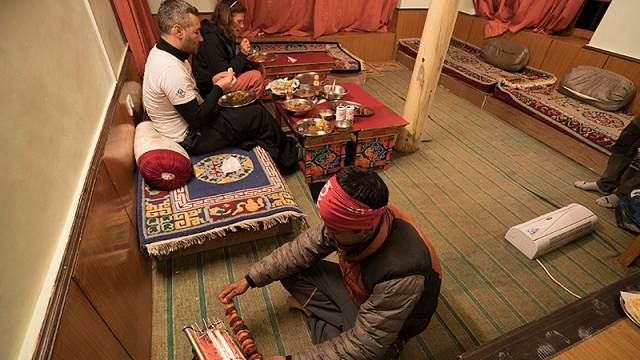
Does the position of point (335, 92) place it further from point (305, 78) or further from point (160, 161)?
point (160, 161)

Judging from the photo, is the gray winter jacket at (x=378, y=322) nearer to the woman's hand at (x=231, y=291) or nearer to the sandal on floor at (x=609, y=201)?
the woman's hand at (x=231, y=291)

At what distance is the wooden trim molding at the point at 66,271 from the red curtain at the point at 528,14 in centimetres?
526

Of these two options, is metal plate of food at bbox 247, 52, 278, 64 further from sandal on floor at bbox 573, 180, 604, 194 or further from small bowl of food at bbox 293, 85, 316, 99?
sandal on floor at bbox 573, 180, 604, 194

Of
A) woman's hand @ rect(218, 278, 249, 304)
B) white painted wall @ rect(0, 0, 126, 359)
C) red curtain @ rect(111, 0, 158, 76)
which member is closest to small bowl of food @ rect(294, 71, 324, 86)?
red curtain @ rect(111, 0, 158, 76)

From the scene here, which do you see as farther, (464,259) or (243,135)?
(243,135)

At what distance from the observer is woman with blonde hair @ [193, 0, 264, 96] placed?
2898 mm

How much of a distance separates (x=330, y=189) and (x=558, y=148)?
345cm

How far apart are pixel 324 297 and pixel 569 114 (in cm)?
338

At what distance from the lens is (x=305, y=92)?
3082 mm

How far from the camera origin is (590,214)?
2320 millimetres

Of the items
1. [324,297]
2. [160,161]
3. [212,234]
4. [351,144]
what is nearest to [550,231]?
[351,144]

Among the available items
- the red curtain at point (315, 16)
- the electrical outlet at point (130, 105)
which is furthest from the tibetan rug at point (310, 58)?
the electrical outlet at point (130, 105)

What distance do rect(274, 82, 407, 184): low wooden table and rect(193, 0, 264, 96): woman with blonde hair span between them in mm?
412

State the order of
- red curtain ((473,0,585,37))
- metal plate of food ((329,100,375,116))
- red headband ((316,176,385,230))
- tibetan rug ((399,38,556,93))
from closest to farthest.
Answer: red headband ((316,176,385,230)), metal plate of food ((329,100,375,116)), tibetan rug ((399,38,556,93)), red curtain ((473,0,585,37))
